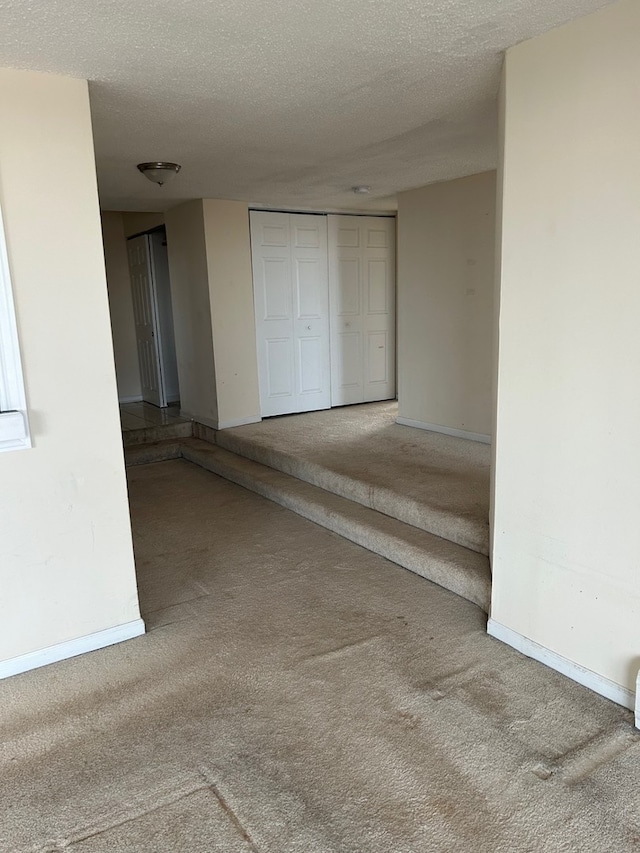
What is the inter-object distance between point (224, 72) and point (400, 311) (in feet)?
11.2

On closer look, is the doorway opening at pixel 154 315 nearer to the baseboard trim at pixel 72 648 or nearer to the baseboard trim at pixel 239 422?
the baseboard trim at pixel 239 422

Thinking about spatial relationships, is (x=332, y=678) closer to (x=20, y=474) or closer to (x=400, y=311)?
(x=20, y=474)

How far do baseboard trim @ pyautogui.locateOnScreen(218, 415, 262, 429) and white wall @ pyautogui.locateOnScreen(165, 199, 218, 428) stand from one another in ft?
0.26

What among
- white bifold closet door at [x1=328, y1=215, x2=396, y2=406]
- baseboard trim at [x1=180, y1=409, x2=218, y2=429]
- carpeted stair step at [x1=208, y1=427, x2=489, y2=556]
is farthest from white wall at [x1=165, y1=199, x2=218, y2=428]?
white bifold closet door at [x1=328, y1=215, x2=396, y2=406]

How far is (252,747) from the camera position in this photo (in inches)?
78.5

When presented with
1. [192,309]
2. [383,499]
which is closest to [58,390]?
[383,499]

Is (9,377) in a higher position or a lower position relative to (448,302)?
lower

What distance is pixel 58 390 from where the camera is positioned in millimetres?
2430

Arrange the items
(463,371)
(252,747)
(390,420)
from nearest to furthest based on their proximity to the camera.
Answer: (252,747)
(463,371)
(390,420)

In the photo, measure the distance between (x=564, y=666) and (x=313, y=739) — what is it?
1003mm

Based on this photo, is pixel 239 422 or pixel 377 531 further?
pixel 239 422

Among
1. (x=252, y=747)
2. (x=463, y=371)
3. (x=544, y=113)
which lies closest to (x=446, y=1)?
(x=544, y=113)

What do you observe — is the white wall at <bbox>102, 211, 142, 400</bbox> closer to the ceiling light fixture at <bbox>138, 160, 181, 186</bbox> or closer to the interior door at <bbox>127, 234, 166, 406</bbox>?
the interior door at <bbox>127, 234, 166, 406</bbox>

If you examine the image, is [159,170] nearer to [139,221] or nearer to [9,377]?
[9,377]
